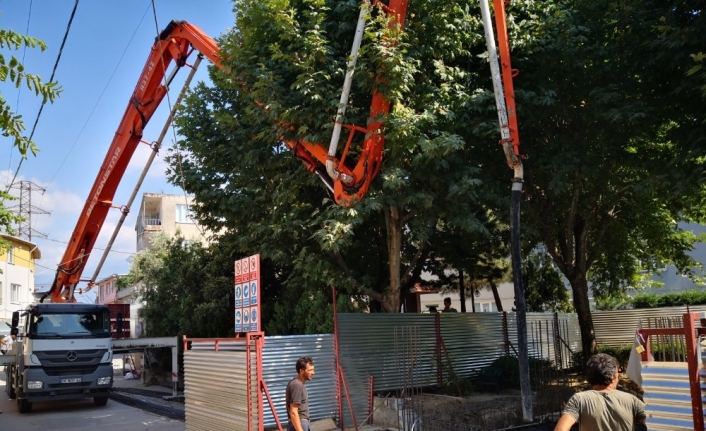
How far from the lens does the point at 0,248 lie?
1834cm

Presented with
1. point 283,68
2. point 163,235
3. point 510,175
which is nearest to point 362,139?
point 283,68

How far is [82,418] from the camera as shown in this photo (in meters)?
16.5

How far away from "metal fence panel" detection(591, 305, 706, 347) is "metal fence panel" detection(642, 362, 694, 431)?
16.3 meters

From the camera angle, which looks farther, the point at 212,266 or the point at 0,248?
the point at 212,266

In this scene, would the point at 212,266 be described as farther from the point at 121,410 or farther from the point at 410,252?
the point at 410,252

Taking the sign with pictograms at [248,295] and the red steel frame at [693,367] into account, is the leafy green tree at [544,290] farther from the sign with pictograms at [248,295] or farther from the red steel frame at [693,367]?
the red steel frame at [693,367]

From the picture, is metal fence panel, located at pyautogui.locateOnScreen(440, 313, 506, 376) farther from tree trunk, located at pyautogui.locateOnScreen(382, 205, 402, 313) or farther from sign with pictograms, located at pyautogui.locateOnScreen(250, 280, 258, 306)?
sign with pictograms, located at pyautogui.locateOnScreen(250, 280, 258, 306)

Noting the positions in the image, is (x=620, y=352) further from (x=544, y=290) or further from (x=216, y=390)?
(x=216, y=390)

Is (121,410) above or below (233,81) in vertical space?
below

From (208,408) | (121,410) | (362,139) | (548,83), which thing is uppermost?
(548,83)

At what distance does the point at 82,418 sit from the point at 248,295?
30.9ft

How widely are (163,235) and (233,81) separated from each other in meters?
20.2

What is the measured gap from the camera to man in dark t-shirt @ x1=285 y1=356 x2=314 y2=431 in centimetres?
753

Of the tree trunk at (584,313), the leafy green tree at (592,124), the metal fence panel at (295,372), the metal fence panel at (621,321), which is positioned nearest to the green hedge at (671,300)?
the metal fence panel at (621,321)
